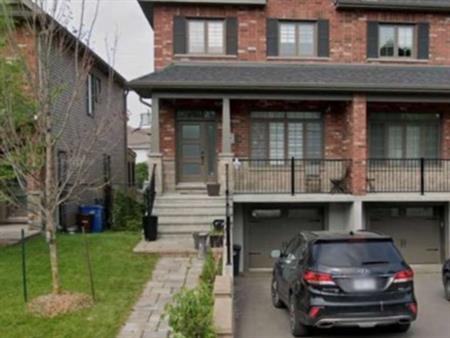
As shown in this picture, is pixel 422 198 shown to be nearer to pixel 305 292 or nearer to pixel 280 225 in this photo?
pixel 280 225

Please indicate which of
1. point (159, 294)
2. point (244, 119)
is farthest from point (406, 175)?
point (159, 294)

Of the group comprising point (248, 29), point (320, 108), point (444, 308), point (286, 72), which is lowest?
point (444, 308)

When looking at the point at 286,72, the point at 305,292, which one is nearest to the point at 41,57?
the point at 305,292

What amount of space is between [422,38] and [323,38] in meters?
3.55

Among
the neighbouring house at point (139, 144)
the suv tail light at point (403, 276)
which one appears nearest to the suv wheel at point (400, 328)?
the suv tail light at point (403, 276)

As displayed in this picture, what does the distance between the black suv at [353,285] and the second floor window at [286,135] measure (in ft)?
32.3

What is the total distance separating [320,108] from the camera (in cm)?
1744

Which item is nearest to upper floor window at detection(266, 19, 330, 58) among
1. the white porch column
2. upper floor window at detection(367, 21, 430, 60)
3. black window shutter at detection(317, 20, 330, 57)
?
black window shutter at detection(317, 20, 330, 57)

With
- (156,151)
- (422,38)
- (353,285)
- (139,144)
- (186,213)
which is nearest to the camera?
(353,285)

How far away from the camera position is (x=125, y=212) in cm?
1883

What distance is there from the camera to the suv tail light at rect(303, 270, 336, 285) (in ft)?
22.8

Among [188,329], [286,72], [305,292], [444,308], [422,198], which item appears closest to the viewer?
[188,329]

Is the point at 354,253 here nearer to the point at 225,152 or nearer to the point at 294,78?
the point at 225,152

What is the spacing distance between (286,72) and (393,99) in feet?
11.2
